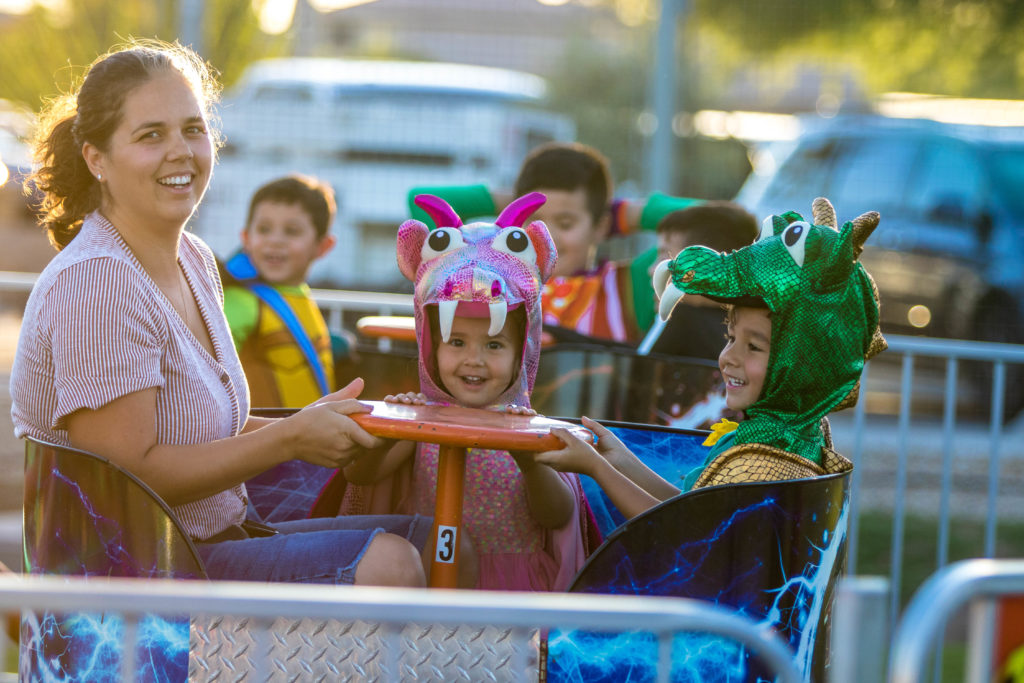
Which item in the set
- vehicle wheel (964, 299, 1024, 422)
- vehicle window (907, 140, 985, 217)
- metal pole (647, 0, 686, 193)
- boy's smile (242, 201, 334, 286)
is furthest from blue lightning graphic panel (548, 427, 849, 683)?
vehicle wheel (964, 299, 1024, 422)

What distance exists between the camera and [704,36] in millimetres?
10859

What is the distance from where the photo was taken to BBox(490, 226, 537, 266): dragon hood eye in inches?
97.0

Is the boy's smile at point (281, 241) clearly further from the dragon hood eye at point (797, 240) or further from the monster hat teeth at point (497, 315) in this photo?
the dragon hood eye at point (797, 240)

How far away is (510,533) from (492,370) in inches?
15.2

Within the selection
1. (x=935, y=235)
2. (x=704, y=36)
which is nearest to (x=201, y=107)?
(x=935, y=235)

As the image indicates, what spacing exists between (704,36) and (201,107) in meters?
8.94

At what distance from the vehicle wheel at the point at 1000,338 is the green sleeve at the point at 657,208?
4.92 m

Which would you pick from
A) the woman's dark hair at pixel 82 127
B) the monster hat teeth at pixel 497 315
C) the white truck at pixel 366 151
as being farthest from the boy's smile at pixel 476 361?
the white truck at pixel 366 151

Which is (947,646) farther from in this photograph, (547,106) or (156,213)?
(547,106)

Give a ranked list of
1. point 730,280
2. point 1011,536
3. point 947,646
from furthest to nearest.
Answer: point 1011,536
point 947,646
point 730,280

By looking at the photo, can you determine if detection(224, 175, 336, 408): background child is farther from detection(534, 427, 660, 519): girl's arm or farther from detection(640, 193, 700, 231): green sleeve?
detection(534, 427, 660, 519): girl's arm

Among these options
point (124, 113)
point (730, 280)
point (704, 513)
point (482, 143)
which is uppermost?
point (482, 143)

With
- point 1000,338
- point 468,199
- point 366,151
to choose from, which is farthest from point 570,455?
point 1000,338

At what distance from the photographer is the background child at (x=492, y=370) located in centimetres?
240
